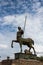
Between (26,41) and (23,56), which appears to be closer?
(23,56)

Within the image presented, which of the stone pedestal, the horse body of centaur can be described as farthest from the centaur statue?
the stone pedestal

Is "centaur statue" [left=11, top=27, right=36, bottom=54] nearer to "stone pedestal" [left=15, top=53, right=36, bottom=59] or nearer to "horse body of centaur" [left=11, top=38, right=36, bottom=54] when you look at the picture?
"horse body of centaur" [left=11, top=38, right=36, bottom=54]

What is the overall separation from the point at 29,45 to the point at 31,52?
784mm

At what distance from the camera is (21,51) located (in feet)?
59.9

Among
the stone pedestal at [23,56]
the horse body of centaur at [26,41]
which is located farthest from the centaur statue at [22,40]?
the stone pedestal at [23,56]

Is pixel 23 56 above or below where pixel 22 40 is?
below

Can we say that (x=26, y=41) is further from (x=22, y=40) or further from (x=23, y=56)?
(x=23, y=56)

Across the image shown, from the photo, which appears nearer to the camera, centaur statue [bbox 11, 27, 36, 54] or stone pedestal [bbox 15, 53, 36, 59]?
stone pedestal [bbox 15, 53, 36, 59]

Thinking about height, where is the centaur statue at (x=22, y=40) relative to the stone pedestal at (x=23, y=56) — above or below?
above

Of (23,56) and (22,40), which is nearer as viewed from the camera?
(23,56)

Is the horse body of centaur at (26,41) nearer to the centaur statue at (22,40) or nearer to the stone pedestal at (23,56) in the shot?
the centaur statue at (22,40)

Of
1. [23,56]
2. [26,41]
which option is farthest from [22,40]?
[23,56]

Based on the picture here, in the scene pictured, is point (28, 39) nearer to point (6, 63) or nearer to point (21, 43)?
point (21, 43)

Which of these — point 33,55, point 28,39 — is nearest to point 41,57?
point 33,55
